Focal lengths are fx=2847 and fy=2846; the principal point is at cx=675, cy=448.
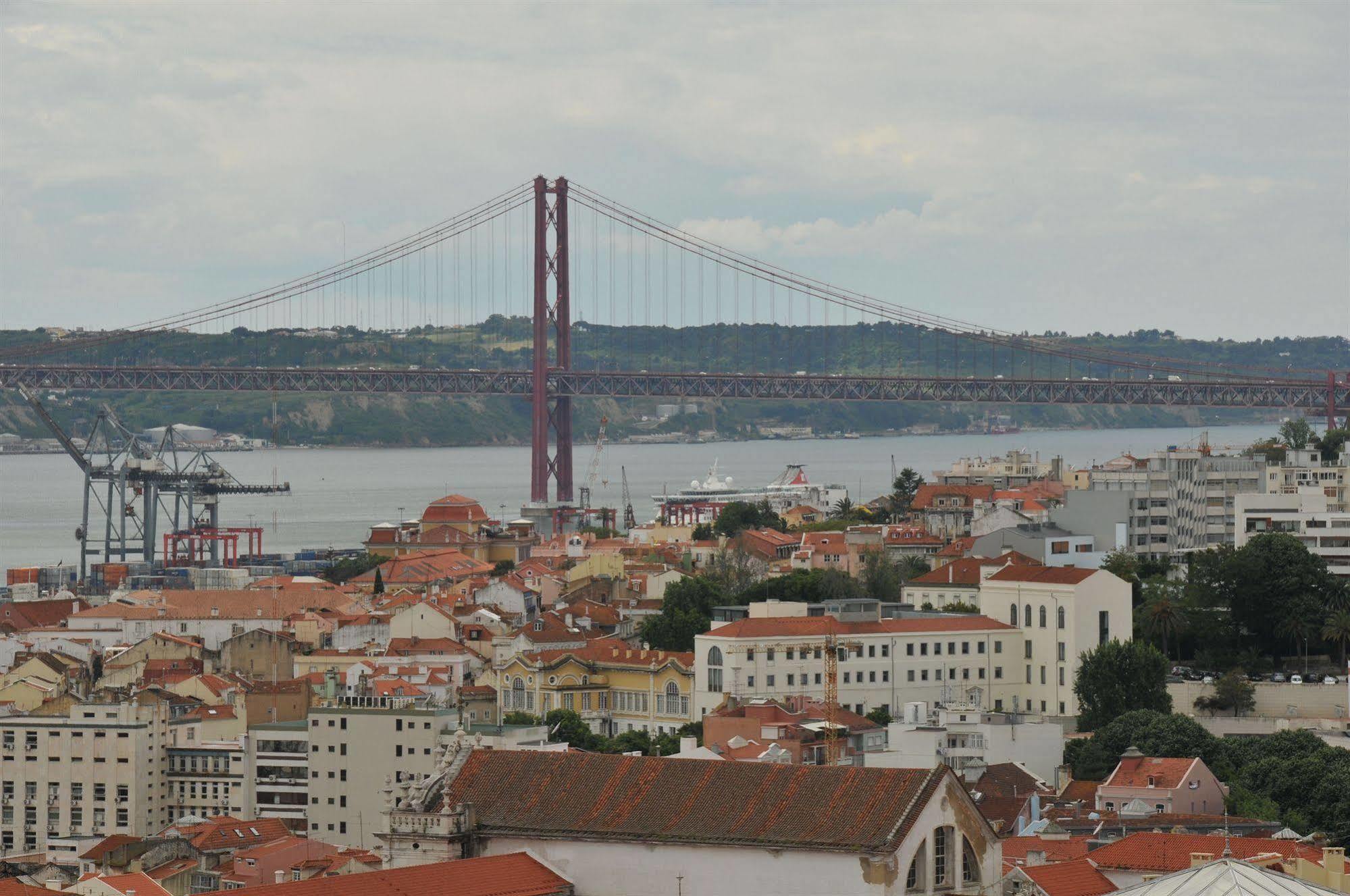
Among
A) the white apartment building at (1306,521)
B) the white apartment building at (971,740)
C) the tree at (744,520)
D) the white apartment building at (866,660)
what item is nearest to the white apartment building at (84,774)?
the white apartment building at (866,660)

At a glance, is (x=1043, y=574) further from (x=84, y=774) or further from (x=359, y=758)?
(x=84, y=774)

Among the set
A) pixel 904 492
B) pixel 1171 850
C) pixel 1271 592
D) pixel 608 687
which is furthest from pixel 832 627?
pixel 904 492

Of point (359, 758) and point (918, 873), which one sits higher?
point (918, 873)

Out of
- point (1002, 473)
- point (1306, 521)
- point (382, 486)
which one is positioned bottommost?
point (382, 486)

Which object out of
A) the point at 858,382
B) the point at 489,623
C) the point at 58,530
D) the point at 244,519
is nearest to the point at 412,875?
the point at 489,623

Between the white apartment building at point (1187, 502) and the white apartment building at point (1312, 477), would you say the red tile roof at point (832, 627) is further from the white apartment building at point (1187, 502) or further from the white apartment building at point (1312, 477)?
the white apartment building at point (1187, 502)

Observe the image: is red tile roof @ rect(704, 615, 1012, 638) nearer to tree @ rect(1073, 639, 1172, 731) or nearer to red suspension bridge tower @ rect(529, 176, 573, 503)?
tree @ rect(1073, 639, 1172, 731)
